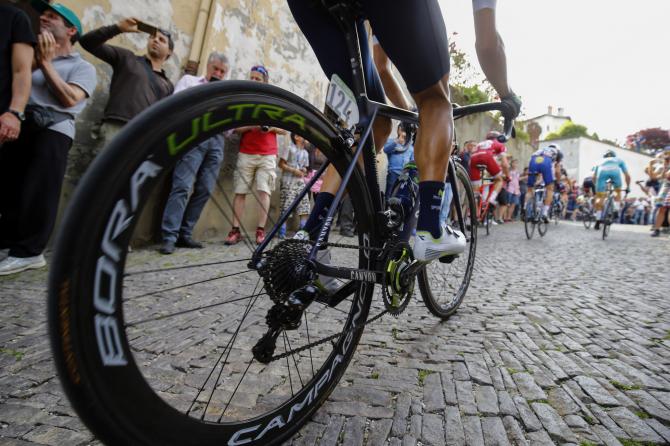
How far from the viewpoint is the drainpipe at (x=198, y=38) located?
484 centimetres

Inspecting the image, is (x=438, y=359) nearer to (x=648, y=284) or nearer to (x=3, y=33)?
(x=648, y=284)

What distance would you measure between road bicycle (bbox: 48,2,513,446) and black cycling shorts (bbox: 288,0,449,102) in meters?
0.11

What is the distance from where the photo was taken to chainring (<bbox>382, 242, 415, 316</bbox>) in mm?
1595

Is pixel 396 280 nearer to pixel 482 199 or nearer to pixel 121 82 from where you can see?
pixel 121 82

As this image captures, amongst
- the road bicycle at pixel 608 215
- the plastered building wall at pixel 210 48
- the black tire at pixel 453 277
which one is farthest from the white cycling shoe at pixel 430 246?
the road bicycle at pixel 608 215

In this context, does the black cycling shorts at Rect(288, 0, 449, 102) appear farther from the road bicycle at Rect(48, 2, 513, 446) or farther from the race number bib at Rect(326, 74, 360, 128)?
the race number bib at Rect(326, 74, 360, 128)

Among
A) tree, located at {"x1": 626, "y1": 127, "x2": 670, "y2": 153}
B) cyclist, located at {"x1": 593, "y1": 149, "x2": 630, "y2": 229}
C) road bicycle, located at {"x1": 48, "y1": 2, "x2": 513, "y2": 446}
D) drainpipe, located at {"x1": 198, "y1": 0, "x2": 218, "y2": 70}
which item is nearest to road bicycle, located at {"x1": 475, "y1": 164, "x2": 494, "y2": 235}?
cyclist, located at {"x1": 593, "y1": 149, "x2": 630, "y2": 229}

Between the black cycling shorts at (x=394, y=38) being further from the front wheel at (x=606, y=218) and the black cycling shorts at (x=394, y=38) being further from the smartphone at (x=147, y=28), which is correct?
the front wheel at (x=606, y=218)

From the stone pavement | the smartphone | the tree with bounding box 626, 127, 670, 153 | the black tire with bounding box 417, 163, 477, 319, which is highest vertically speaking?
the tree with bounding box 626, 127, 670, 153

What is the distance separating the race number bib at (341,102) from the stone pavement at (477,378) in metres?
1.05

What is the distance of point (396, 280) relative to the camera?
1615 millimetres

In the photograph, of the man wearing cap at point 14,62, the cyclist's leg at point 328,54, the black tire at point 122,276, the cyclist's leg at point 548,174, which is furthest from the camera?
the cyclist's leg at point 548,174

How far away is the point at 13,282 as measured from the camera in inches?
105

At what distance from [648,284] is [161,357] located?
4.36 metres
